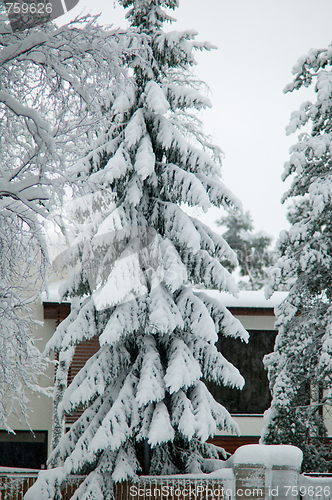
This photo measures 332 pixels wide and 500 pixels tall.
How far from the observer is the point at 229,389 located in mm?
13312

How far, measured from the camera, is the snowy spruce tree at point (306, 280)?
9.62 metres

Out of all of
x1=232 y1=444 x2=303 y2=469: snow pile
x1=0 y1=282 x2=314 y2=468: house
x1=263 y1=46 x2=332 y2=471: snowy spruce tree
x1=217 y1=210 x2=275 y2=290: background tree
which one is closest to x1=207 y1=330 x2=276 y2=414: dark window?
x1=0 y1=282 x2=314 y2=468: house

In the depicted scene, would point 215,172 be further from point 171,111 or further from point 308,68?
point 308,68

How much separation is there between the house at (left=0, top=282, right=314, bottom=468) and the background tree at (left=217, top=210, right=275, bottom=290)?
74.1ft

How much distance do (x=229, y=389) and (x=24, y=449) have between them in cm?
634

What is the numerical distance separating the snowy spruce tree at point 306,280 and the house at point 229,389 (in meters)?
2.35

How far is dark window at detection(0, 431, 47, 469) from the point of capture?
13.2 m

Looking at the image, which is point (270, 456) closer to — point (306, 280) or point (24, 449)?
point (306, 280)

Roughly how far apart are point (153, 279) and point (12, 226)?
2524 millimetres

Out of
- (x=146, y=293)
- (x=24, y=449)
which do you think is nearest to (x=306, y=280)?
(x=146, y=293)

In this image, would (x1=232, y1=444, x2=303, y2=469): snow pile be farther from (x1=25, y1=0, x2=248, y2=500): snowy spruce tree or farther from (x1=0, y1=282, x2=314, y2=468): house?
(x1=0, y1=282, x2=314, y2=468): house

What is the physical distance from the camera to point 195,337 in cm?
797

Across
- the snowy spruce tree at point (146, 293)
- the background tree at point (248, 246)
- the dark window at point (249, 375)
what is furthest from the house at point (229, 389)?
the background tree at point (248, 246)

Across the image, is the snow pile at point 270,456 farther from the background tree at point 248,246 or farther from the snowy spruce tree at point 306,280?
the background tree at point 248,246
